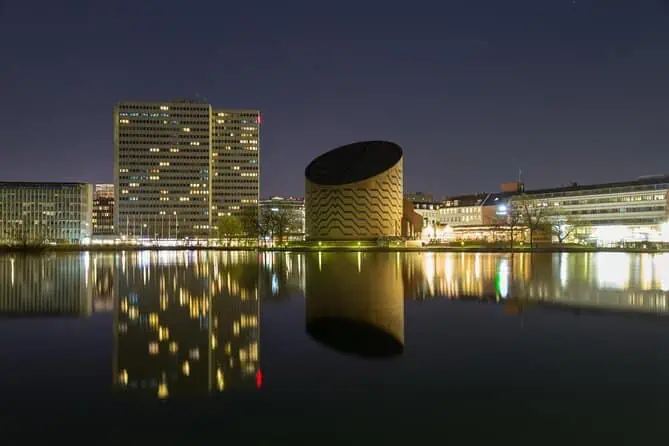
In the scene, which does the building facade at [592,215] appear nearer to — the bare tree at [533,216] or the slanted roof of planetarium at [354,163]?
the bare tree at [533,216]

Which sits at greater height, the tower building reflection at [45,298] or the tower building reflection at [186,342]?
the tower building reflection at [186,342]

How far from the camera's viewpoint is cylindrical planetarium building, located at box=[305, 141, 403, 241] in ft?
447

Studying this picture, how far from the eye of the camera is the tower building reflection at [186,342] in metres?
11.1

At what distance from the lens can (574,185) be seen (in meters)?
181

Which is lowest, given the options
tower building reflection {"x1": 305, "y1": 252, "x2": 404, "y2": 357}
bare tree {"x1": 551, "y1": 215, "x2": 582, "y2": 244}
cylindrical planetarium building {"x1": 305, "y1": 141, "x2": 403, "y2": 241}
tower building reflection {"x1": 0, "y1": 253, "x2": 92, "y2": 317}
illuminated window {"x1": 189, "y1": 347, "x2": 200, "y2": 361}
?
tower building reflection {"x1": 0, "y1": 253, "x2": 92, "y2": 317}

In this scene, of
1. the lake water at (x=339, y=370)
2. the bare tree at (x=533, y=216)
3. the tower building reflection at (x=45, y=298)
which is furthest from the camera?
the bare tree at (x=533, y=216)

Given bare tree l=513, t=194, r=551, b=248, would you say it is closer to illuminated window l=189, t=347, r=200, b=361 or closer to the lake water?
the lake water

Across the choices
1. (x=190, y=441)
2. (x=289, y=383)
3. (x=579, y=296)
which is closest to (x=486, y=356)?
(x=289, y=383)

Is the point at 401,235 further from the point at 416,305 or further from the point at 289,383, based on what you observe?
the point at 289,383

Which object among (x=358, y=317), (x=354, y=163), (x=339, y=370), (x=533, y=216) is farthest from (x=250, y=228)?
(x=339, y=370)

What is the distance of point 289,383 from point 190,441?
126 inches

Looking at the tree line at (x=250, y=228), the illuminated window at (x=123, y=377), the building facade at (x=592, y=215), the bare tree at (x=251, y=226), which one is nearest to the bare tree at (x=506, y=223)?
the building facade at (x=592, y=215)

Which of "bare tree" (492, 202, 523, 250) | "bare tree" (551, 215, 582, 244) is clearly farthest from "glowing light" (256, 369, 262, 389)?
"bare tree" (492, 202, 523, 250)

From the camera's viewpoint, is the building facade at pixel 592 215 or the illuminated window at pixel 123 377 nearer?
the illuminated window at pixel 123 377
